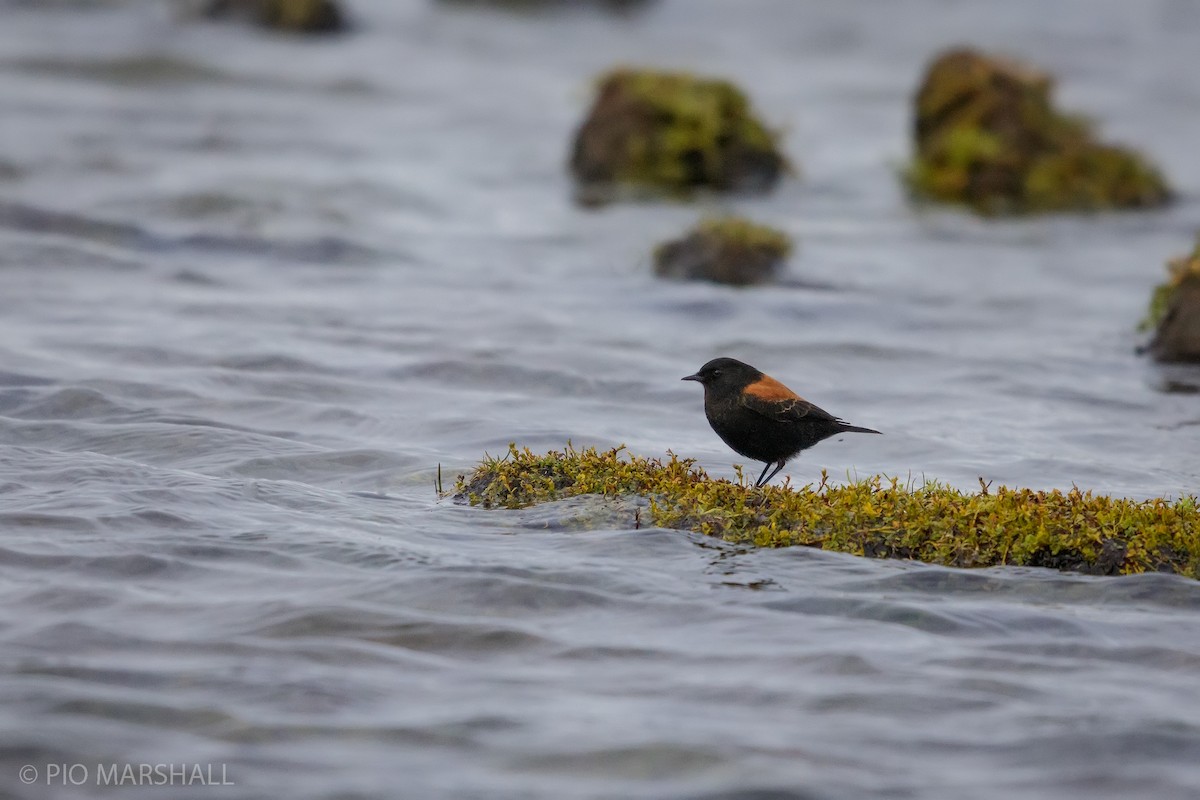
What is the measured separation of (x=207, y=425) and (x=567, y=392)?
11.4 ft

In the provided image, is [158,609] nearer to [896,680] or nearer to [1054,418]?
[896,680]

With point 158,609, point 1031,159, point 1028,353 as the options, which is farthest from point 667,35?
point 158,609

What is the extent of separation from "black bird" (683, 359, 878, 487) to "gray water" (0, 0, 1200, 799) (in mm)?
546

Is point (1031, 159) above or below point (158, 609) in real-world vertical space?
above

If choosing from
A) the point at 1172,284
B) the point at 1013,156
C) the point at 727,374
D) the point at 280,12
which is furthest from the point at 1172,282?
the point at 280,12

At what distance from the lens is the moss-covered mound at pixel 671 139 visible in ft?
76.6

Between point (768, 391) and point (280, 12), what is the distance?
32.5 metres

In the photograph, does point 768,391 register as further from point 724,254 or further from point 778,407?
point 724,254

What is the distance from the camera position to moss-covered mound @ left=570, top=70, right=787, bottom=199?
23.4 meters

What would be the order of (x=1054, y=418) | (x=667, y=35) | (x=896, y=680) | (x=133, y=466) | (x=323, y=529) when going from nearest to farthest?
(x=896, y=680) → (x=323, y=529) → (x=133, y=466) → (x=1054, y=418) → (x=667, y=35)

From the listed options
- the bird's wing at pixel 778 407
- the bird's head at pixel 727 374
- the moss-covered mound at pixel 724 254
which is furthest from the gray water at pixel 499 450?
the bird's head at pixel 727 374

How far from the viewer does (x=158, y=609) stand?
278 inches

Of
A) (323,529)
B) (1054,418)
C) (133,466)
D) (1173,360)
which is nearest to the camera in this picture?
(323,529)

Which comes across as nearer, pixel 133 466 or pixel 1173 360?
pixel 133 466
